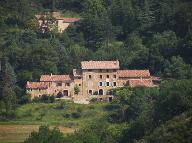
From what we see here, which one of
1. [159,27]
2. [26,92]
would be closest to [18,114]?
[26,92]

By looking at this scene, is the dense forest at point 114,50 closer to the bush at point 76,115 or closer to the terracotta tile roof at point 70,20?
the terracotta tile roof at point 70,20

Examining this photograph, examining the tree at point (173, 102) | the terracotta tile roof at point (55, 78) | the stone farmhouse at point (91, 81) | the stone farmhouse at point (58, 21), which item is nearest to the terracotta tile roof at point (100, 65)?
the stone farmhouse at point (91, 81)

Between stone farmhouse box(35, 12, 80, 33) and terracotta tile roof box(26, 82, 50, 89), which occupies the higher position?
stone farmhouse box(35, 12, 80, 33)

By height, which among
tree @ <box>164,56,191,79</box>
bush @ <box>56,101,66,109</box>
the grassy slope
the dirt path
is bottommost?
the dirt path

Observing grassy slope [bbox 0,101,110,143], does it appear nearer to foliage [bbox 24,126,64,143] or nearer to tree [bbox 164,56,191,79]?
tree [bbox 164,56,191,79]

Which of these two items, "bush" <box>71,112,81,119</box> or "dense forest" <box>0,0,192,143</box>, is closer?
"dense forest" <box>0,0,192,143</box>

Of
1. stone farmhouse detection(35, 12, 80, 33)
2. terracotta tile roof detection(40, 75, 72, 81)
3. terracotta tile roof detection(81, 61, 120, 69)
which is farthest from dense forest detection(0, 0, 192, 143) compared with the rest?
terracotta tile roof detection(81, 61, 120, 69)

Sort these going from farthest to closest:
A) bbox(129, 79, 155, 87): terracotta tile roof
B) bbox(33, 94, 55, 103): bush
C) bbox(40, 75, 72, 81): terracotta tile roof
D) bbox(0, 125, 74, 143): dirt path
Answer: bbox(40, 75, 72, 81): terracotta tile roof
bbox(129, 79, 155, 87): terracotta tile roof
bbox(33, 94, 55, 103): bush
bbox(0, 125, 74, 143): dirt path

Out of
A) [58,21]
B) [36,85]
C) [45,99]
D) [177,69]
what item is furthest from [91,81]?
[58,21]
